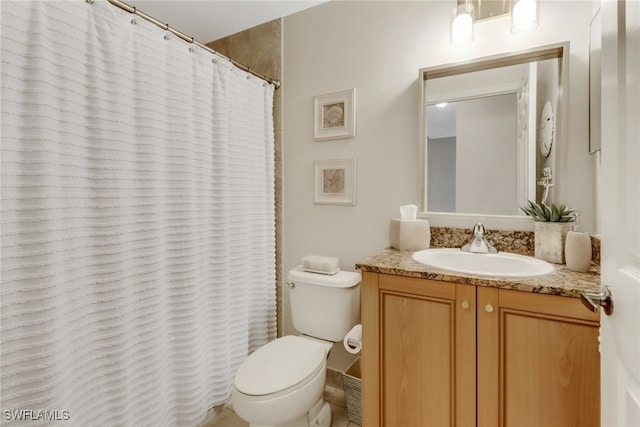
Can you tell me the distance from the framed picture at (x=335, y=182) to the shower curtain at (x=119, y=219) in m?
0.39

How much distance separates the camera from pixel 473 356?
1016 mm

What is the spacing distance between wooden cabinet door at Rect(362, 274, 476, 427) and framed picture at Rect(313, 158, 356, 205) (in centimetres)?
69

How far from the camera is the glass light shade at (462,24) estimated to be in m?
1.37

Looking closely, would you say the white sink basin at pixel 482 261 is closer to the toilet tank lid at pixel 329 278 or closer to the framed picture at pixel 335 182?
the toilet tank lid at pixel 329 278

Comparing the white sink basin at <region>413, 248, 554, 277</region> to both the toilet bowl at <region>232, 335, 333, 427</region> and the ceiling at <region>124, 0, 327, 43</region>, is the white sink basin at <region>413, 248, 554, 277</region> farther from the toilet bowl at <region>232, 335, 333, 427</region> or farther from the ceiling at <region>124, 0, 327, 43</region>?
the ceiling at <region>124, 0, 327, 43</region>

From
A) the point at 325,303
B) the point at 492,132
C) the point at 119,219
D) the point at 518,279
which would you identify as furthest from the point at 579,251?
the point at 119,219

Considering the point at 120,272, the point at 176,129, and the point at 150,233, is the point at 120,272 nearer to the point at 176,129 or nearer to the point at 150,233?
the point at 150,233

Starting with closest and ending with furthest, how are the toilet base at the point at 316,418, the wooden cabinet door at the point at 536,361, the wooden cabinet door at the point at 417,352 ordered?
the wooden cabinet door at the point at 536,361 → the wooden cabinet door at the point at 417,352 → the toilet base at the point at 316,418

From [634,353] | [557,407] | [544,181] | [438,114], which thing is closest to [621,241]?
[634,353]

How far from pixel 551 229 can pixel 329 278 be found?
0.99 m

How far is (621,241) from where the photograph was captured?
1.96 feet

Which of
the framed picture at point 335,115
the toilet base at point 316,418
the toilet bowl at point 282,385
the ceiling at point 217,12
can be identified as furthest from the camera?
the ceiling at point 217,12

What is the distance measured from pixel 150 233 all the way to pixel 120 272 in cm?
19

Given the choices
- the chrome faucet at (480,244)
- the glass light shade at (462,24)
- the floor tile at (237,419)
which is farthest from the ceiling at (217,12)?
the floor tile at (237,419)
